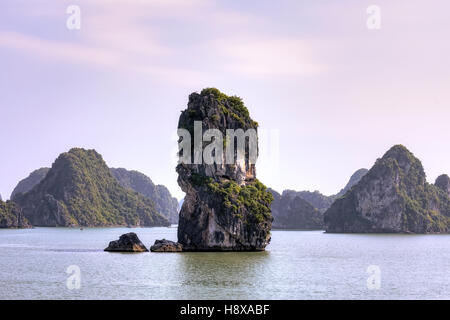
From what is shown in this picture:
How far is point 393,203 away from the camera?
177m

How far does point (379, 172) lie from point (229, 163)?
379 feet

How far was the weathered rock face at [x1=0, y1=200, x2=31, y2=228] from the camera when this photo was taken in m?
180

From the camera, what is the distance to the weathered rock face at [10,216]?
592ft

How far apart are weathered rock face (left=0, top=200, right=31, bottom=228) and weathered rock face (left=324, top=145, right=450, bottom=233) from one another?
88.5 metres

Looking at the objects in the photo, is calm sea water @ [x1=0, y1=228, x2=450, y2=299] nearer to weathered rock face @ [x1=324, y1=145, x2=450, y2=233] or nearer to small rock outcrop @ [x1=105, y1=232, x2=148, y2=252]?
small rock outcrop @ [x1=105, y1=232, x2=148, y2=252]

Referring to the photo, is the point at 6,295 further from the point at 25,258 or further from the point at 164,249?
the point at 164,249

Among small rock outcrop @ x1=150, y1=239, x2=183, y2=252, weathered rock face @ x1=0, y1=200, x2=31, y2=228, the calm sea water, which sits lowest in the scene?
the calm sea water

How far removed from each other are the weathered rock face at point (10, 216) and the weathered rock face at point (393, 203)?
3486 inches

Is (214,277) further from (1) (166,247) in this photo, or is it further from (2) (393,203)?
(2) (393,203)

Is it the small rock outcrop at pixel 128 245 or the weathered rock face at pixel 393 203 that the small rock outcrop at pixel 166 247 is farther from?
the weathered rock face at pixel 393 203

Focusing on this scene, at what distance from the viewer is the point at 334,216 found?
191500 millimetres

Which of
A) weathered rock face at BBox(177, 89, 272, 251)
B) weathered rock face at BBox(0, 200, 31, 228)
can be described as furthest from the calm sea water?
weathered rock face at BBox(0, 200, 31, 228)
